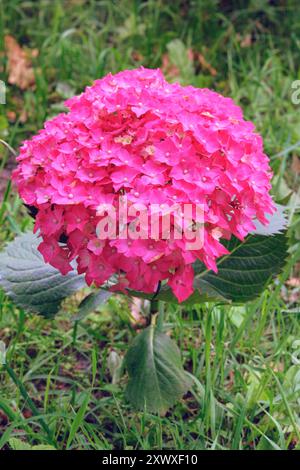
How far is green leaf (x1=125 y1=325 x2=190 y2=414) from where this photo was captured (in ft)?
5.24

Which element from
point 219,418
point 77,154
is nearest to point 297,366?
point 219,418

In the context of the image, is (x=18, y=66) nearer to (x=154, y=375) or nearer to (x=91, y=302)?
(x=91, y=302)

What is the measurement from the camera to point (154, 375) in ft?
5.31

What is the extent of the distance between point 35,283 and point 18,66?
149cm

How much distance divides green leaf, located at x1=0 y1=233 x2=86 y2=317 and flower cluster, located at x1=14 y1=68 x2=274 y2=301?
7.4 inches

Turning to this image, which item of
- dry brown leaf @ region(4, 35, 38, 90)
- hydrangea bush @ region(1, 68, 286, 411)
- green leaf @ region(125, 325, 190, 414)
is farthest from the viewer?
dry brown leaf @ region(4, 35, 38, 90)

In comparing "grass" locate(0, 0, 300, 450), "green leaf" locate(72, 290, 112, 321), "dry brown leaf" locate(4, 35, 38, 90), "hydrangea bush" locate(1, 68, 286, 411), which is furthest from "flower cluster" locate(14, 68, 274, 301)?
"dry brown leaf" locate(4, 35, 38, 90)

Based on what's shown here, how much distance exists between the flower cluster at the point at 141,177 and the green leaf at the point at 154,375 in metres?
0.22

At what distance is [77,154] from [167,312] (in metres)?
0.67

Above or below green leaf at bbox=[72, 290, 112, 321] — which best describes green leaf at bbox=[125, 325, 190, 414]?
below

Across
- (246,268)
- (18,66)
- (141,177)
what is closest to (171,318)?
(246,268)

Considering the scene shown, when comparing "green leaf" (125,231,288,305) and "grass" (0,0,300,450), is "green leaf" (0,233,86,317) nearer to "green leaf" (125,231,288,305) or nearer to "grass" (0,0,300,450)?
"grass" (0,0,300,450)

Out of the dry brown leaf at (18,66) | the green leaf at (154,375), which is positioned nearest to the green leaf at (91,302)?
the green leaf at (154,375)

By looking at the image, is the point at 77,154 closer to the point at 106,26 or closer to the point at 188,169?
the point at 188,169
